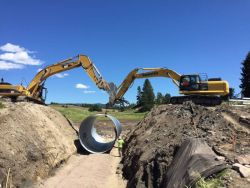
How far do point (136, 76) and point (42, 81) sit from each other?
685 cm

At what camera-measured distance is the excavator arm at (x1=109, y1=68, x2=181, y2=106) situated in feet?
79.9

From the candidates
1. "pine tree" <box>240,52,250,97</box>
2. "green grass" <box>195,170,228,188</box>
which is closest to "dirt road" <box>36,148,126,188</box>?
"green grass" <box>195,170,228,188</box>

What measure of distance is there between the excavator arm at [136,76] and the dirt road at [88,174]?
379 cm

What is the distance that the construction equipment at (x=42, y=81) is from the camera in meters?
25.2

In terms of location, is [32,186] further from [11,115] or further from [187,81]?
[187,81]

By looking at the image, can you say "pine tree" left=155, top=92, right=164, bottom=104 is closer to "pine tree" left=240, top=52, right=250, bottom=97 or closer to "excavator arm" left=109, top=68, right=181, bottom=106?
"pine tree" left=240, top=52, right=250, bottom=97

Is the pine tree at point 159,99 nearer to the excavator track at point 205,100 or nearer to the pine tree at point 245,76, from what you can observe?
the pine tree at point 245,76

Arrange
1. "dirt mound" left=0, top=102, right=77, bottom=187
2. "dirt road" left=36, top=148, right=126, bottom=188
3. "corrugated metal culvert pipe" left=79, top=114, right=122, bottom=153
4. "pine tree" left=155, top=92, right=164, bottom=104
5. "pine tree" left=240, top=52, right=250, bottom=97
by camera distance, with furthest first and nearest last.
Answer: "pine tree" left=155, top=92, right=164, bottom=104 < "pine tree" left=240, top=52, right=250, bottom=97 < "corrugated metal culvert pipe" left=79, top=114, right=122, bottom=153 < "dirt road" left=36, top=148, right=126, bottom=188 < "dirt mound" left=0, top=102, right=77, bottom=187

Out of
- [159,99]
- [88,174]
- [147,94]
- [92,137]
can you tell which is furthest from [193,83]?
[159,99]

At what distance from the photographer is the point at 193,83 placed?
74.8ft

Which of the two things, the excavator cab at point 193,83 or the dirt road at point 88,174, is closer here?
the dirt road at point 88,174

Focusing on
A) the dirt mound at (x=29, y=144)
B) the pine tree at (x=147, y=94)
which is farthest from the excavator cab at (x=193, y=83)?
the pine tree at (x=147, y=94)

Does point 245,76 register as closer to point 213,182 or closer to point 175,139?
point 175,139

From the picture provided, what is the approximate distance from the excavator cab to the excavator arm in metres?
1.03
